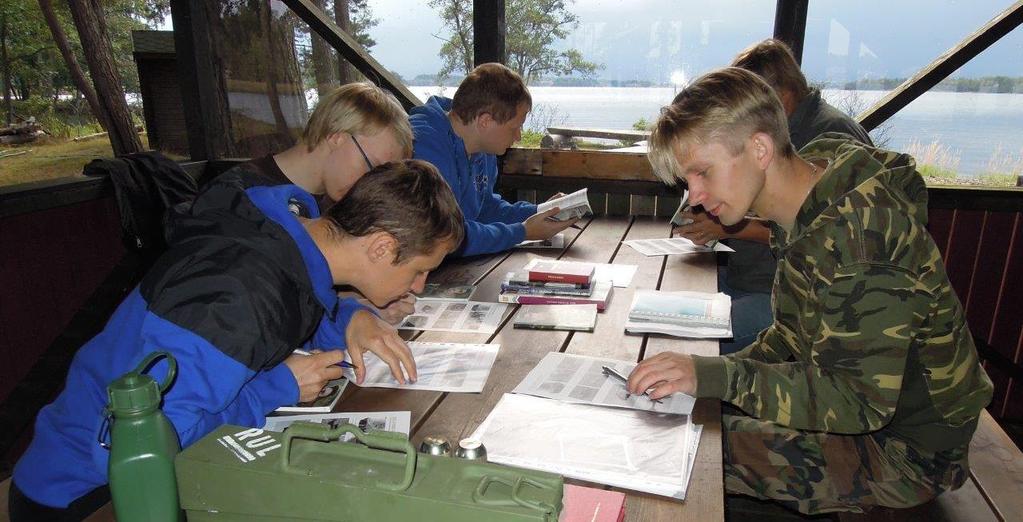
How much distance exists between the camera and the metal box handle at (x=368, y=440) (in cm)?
64

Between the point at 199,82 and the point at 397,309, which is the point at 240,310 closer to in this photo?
the point at 397,309

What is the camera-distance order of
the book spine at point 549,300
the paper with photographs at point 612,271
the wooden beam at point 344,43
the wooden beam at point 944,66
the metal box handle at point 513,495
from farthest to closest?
1. the wooden beam at point 344,43
2. the wooden beam at point 944,66
3. the paper with photographs at point 612,271
4. the book spine at point 549,300
5. the metal box handle at point 513,495

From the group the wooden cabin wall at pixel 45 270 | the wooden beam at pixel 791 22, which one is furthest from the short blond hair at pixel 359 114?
the wooden beam at pixel 791 22

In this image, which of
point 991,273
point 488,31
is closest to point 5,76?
point 488,31

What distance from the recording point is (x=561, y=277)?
6.90ft

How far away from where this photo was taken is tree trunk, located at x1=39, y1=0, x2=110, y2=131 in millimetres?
3920

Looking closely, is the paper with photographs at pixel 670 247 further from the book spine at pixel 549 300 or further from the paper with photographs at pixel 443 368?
the paper with photographs at pixel 443 368

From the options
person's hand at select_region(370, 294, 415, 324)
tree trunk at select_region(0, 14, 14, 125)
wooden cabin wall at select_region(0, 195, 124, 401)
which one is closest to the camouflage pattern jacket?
person's hand at select_region(370, 294, 415, 324)

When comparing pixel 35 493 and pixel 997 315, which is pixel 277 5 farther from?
pixel 997 315

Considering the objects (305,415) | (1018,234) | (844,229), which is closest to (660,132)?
(844,229)

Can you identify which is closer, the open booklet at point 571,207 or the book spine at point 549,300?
the book spine at point 549,300

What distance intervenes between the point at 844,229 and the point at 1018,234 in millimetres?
2561

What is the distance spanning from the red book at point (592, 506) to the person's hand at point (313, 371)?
614 millimetres

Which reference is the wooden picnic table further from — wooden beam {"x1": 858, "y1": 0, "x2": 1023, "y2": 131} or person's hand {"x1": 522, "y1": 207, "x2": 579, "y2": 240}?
wooden beam {"x1": 858, "y1": 0, "x2": 1023, "y2": 131}
